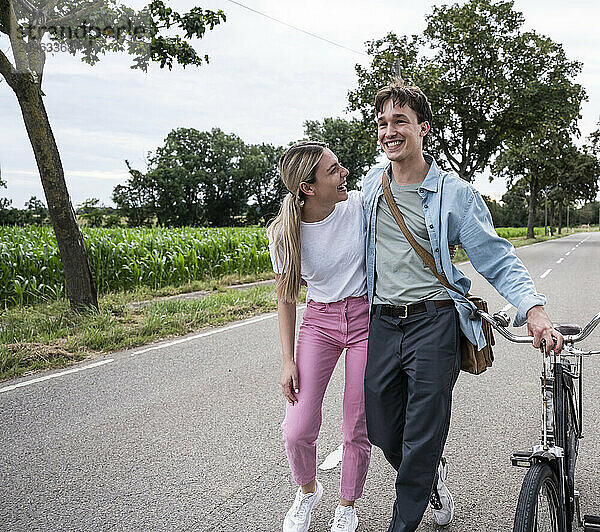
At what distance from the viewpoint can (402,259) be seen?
2801 mm

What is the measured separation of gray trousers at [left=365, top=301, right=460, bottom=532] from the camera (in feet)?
8.75

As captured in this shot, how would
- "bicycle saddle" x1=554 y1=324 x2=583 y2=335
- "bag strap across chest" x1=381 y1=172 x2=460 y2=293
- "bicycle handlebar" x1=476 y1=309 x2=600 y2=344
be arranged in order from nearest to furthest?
1. "bicycle handlebar" x1=476 y1=309 x2=600 y2=344
2. "bicycle saddle" x1=554 y1=324 x2=583 y2=335
3. "bag strap across chest" x1=381 y1=172 x2=460 y2=293

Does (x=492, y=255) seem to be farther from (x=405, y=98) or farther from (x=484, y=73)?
(x=484, y=73)

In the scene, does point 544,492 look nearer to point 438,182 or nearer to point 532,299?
point 532,299

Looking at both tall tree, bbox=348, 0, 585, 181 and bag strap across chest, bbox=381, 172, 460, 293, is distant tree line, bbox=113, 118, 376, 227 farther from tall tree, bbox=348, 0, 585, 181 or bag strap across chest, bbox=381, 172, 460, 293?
bag strap across chest, bbox=381, 172, 460, 293

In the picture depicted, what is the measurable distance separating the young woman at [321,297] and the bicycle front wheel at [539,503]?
2.88 ft

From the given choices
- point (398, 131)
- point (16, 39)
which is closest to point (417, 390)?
point (398, 131)

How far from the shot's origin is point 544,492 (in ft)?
7.95

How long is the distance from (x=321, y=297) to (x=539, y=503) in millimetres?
1289

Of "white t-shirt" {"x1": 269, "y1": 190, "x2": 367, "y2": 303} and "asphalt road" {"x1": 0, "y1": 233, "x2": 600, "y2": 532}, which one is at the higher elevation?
"white t-shirt" {"x1": 269, "y1": 190, "x2": 367, "y2": 303}

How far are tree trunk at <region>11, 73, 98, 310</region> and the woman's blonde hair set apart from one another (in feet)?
22.9

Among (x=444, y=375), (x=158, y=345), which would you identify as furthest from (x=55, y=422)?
(x=444, y=375)

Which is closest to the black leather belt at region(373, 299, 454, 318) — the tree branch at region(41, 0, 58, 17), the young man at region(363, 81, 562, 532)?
the young man at region(363, 81, 562, 532)

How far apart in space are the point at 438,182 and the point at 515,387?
3.80 m
